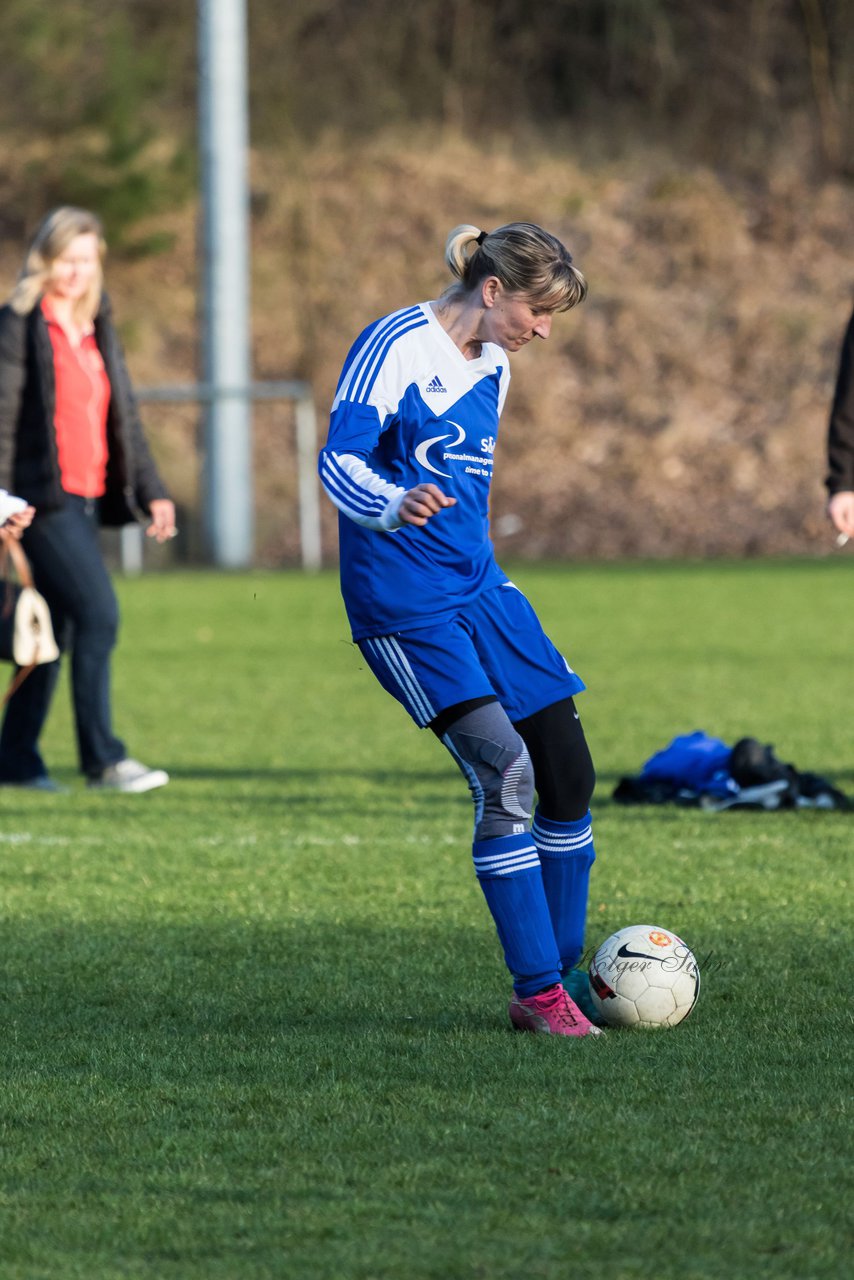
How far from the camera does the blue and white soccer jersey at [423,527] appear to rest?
14.1 feet

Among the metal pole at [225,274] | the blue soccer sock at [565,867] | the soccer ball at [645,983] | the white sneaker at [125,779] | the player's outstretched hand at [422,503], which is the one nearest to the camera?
the player's outstretched hand at [422,503]

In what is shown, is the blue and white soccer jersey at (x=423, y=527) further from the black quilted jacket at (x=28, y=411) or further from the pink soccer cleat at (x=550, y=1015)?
the black quilted jacket at (x=28, y=411)

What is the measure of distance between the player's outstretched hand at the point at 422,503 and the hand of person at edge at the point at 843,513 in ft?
10.6

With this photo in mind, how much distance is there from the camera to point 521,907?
4.31 m

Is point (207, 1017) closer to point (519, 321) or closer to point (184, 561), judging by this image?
point (519, 321)

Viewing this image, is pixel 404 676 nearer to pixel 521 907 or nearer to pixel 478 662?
pixel 478 662

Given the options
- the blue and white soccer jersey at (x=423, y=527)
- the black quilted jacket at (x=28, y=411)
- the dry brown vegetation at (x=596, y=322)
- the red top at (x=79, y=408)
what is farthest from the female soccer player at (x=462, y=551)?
the dry brown vegetation at (x=596, y=322)

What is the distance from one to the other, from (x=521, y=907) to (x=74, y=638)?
13.6 ft

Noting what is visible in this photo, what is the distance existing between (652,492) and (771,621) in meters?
10.9

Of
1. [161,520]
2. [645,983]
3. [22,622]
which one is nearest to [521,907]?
[645,983]

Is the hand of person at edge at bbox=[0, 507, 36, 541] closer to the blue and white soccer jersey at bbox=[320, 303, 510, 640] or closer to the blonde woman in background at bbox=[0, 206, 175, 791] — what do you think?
the blue and white soccer jersey at bbox=[320, 303, 510, 640]

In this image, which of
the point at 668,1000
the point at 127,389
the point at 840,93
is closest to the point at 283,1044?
the point at 668,1000

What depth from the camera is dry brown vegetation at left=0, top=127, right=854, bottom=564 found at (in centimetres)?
2605

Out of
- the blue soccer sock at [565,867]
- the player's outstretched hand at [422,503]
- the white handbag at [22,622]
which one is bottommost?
the blue soccer sock at [565,867]
